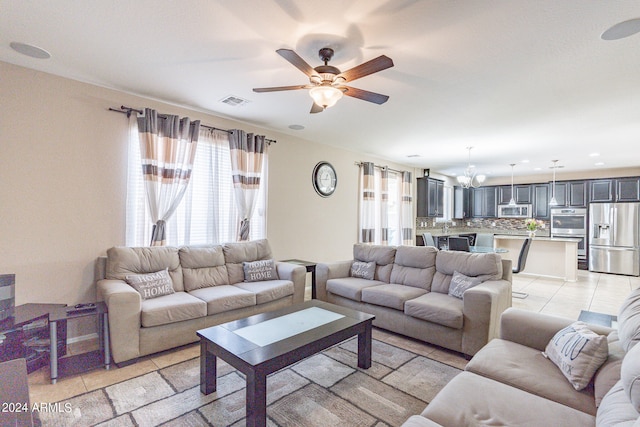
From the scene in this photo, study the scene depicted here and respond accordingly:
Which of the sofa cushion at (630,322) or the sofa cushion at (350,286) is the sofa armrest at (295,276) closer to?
the sofa cushion at (350,286)

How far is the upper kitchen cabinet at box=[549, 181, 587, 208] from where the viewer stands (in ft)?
25.0

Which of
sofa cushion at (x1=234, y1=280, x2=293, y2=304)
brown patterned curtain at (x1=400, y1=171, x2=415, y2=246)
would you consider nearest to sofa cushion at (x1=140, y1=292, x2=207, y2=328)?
sofa cushion at (x1=234, y1=280, x2=293, y2=304)

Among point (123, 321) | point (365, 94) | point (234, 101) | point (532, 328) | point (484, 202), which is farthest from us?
point (484, 202)

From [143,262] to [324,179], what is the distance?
3247 mm

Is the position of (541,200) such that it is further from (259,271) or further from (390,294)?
(259,271)

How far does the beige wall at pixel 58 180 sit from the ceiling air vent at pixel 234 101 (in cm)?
71

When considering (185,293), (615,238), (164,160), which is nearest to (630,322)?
(185,293)

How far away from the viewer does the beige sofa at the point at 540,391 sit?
1178 millimetres

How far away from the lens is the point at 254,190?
4344 mm

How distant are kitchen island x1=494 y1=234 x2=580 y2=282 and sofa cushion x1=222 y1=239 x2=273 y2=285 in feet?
15.9

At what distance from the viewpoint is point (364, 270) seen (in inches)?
161

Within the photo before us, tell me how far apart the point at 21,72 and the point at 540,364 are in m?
4.66

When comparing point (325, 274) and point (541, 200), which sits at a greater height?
point (541, 200)

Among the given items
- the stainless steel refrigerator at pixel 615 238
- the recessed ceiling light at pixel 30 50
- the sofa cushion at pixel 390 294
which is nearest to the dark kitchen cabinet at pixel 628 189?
the stainless steel refrigerator at pixel 615 238
